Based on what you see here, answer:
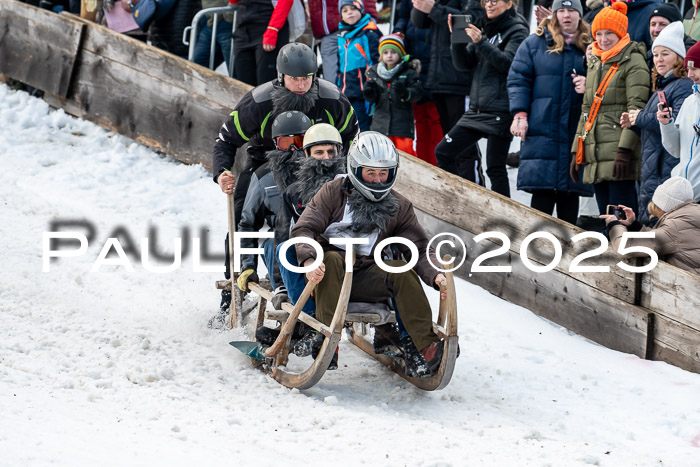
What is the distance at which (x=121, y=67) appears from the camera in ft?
36.1

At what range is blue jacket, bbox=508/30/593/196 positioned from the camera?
25.4ft

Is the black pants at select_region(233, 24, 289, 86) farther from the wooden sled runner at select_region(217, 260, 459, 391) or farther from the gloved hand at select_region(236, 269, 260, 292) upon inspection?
the wooden sled runner at select_region(217, 260, 459, 391)

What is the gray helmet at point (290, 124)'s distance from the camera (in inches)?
261

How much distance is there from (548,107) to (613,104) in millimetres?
582

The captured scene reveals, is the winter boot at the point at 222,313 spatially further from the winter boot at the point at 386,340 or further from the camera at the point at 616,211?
the camera at the point at 616,211

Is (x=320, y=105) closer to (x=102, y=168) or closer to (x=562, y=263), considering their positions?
(x=562, y=263)

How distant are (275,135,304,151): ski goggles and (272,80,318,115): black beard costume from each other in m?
0.30

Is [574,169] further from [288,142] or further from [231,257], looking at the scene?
[231,257]

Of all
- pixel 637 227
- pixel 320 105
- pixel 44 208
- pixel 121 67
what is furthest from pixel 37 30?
pixel 637 227

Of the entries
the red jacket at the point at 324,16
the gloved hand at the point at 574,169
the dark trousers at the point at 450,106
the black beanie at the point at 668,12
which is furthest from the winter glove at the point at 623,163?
the red jacket at the point at 324,16

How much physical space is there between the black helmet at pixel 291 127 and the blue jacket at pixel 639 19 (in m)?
2.78

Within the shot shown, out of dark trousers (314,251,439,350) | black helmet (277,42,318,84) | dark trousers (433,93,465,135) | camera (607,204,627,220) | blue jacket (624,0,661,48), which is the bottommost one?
dark trousers (314,251,439,350)

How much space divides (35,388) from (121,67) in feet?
20.6

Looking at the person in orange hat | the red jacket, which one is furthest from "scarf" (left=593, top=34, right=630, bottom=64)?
the red jacket
